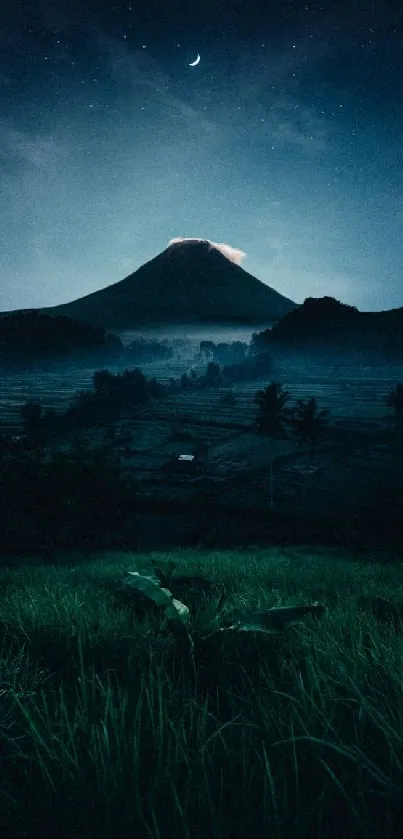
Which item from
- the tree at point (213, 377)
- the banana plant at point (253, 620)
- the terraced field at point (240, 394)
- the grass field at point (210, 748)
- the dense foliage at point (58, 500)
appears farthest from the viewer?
the tree at point (213, 377)

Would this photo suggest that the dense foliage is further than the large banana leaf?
Yes

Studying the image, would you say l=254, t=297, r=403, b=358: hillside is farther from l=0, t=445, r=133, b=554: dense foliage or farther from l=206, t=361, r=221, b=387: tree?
l=0, t=445, r=133, b=554: dense foliage

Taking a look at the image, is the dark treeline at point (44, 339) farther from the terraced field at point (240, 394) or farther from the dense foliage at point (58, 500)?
the dense foliage at point (58, 500)

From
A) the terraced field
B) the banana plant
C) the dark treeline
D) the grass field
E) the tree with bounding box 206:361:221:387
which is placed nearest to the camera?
the grass field

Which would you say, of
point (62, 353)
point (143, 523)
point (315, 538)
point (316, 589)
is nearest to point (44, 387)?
point (62, 353)

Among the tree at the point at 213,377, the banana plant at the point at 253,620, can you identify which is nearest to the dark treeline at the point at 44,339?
the tree at the point at 213,377

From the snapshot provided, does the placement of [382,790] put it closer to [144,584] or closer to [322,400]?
[144,584]

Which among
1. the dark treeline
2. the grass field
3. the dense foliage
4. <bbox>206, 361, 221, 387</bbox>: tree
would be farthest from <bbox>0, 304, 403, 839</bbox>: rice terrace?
the dark treeline

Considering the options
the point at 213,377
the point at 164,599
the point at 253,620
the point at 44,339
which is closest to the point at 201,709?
the point at 253,620

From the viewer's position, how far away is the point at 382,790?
88 cm

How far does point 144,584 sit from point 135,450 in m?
Result: 50.1

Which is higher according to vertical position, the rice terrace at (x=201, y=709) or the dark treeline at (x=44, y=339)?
the dark treeline at (x=44, y=339)

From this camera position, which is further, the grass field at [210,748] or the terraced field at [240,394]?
the terraced field at [240,394]

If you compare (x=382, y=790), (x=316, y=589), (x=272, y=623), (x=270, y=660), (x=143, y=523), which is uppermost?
(x=382, y=790)
